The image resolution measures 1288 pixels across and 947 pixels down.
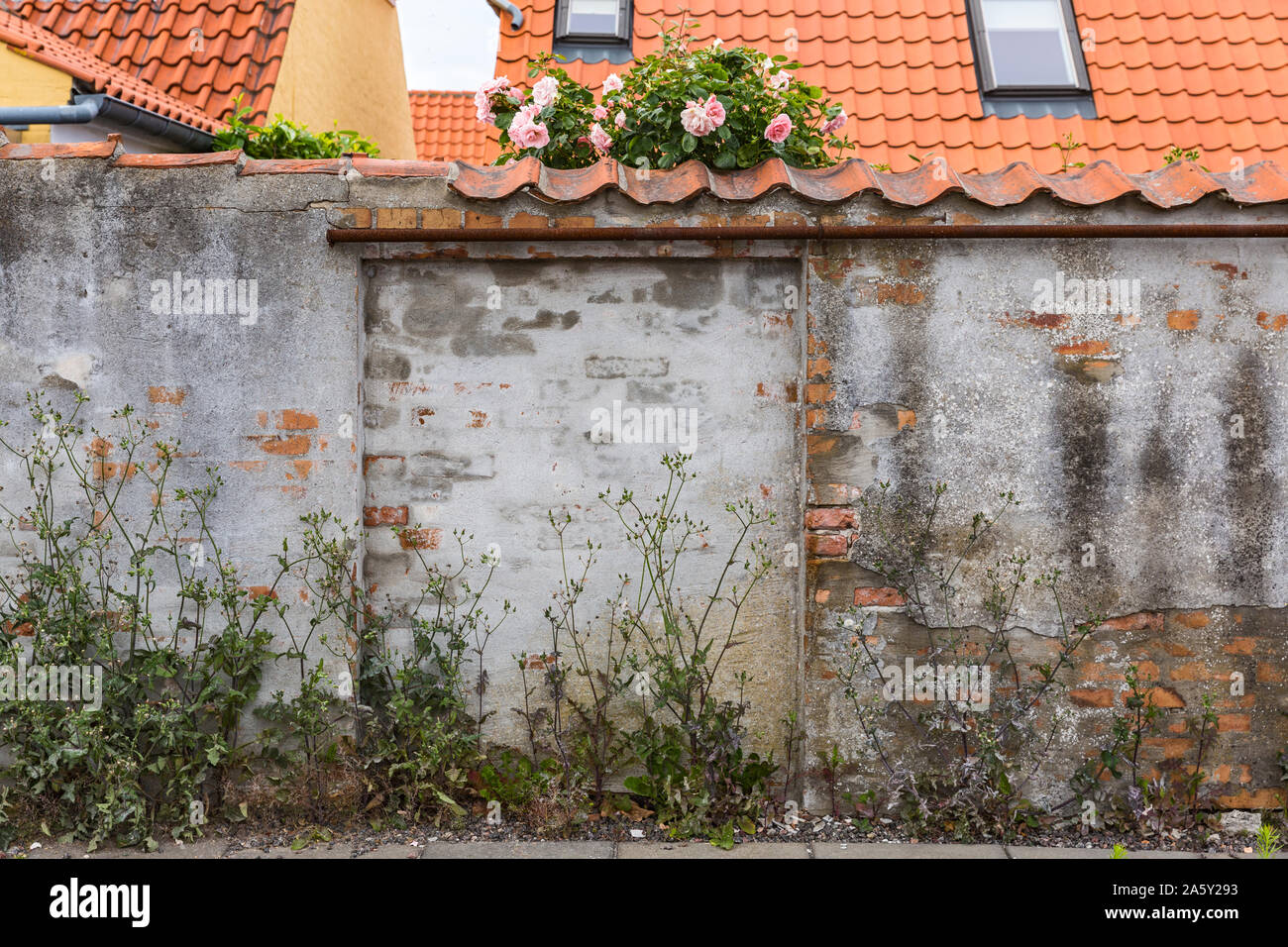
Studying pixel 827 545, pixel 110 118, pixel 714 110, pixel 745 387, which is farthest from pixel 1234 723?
pixel 110 118

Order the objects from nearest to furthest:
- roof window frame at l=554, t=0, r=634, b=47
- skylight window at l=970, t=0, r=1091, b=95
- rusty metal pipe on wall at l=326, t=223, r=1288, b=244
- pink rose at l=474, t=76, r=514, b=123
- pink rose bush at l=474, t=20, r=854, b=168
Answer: rusty metal pipe on wall at l=326, t=223, r=1288, b=244, pink rose bush at l=474, t=20, r=854, b=168, pink rose at l=474, t=76, r=514, b=123, skylight window at l=970, t=0, r=1091, b=95, roof window frame at l=554, t=0, r=634, b=47

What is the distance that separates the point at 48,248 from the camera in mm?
3781

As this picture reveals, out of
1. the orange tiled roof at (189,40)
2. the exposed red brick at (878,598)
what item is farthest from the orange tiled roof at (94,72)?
the exposed red brick at (878,598)

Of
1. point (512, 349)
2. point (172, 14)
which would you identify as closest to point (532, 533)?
point (512, 349)

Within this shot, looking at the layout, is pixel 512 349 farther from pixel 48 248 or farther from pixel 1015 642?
pixel 1015 642

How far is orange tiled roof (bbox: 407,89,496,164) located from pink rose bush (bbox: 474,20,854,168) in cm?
931

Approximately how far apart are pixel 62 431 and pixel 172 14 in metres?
5.71

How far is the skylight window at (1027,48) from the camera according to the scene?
7184 millimetres

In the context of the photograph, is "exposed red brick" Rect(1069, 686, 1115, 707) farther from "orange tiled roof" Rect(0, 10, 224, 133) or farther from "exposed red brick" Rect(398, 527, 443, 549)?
"orange tiled roof" Rect(0, 10, 224, 133)

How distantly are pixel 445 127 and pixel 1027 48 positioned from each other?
9176mm

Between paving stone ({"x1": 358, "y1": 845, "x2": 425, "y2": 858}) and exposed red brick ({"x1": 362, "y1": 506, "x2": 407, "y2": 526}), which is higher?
exposed red brick ({"x1": 362, "y1": 506, "x2": 407, "y2": 526})

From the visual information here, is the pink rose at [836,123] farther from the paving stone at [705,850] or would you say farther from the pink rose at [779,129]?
the paving stone at [705,850]

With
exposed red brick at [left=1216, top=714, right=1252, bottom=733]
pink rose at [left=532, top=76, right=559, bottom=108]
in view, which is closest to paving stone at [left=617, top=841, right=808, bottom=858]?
exposed red brick at [left=1216, top=714, right=1252, bottom=733]

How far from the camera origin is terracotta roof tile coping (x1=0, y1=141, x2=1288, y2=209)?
143 inches
